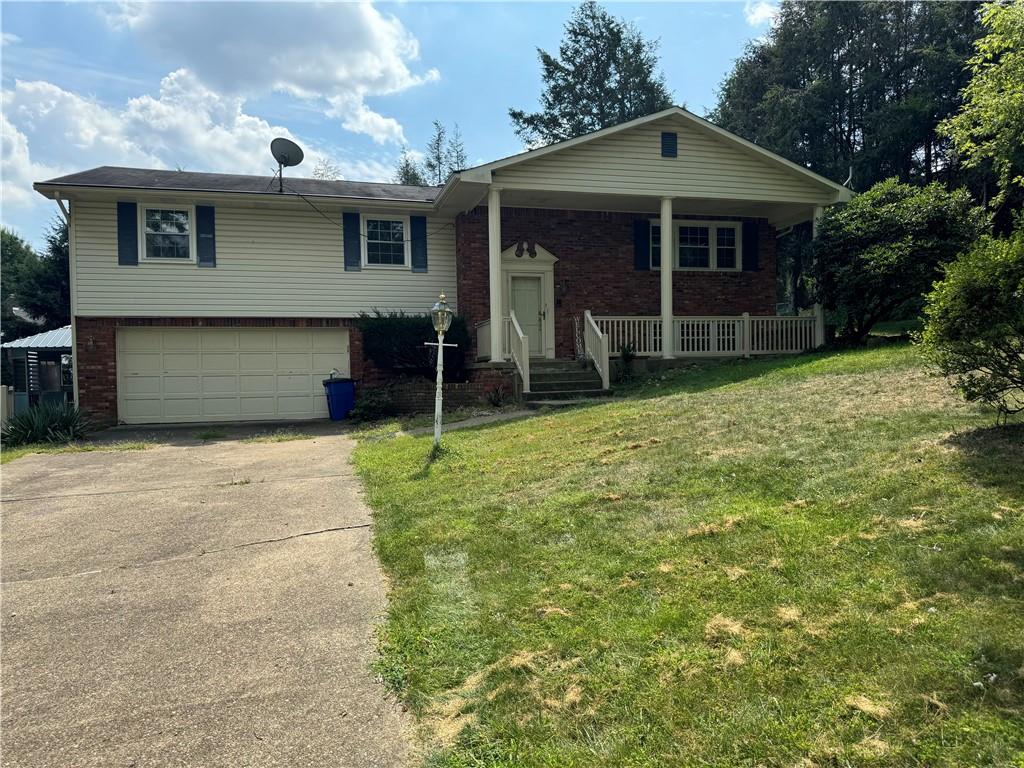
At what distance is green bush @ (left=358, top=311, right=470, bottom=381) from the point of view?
13.7 metres

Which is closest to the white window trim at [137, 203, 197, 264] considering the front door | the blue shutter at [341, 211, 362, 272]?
the blue shutter at [341, 211, 362, 272]

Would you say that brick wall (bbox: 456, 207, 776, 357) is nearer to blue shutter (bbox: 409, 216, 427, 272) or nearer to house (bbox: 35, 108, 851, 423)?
house (bbox: 35, 108, 851, 423)

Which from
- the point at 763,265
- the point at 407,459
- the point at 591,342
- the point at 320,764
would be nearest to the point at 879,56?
the point at 763,265

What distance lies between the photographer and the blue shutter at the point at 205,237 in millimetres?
14141

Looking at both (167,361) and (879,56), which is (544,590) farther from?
(879,56)

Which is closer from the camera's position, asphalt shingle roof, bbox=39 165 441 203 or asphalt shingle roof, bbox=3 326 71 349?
asphalt shingle roof, bbox=39 165 441 203

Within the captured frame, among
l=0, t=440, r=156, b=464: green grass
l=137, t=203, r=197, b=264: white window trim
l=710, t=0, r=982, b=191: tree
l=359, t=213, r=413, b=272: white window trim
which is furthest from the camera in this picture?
l=710, t=0, r=982, b=191: tree

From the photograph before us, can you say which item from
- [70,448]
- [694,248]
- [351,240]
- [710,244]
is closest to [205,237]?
[351,240]

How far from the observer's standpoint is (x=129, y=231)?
13797mm

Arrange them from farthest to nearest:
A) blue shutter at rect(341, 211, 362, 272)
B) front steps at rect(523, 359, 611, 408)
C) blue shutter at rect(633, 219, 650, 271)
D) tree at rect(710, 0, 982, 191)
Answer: tree at rect(710, 0, 982, 191) → blue shutter at rect(633, 219, 650, 271) → blue shutter at rect(341, 211, 362, 272) → front steps at rect(523, 359, 611, 408)

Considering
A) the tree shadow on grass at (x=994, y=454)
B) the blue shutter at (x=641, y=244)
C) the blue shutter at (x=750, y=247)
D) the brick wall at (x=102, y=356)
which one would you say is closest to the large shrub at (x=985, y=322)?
the tree shadow on grass at (x=994, y=454)

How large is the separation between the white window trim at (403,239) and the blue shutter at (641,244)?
5566mm

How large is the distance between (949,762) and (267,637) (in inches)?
122

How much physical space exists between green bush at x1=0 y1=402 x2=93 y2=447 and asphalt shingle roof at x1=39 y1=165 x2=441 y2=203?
4.73 meters
